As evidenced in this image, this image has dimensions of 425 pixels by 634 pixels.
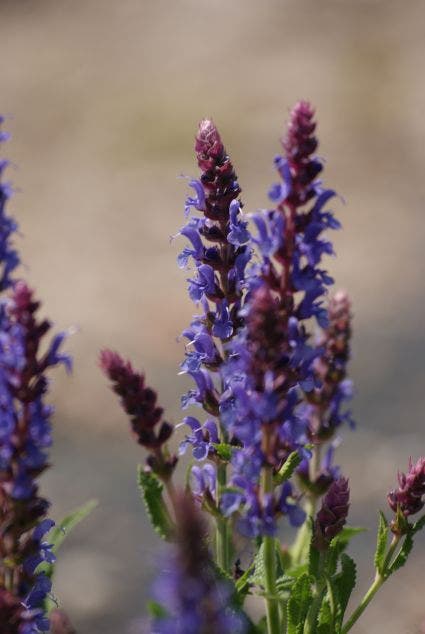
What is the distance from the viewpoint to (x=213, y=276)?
296 cm

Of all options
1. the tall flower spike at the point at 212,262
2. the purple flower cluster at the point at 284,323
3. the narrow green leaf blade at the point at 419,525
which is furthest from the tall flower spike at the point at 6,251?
the narrow green leaf blade at the point at 419,525

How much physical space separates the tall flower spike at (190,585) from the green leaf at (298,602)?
2.94 feet

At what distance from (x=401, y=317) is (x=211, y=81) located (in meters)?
5.65

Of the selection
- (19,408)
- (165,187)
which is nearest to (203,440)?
(19,408)

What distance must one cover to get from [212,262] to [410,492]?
2.36ft

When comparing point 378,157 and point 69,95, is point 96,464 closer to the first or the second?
point 378,157

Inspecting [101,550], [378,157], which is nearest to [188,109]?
[378,157]

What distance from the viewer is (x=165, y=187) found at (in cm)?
1198

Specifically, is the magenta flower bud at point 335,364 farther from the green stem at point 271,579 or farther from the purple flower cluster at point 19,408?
the purple flower cluster at point 19,408

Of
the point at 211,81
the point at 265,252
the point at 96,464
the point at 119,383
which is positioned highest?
the point at 211,81

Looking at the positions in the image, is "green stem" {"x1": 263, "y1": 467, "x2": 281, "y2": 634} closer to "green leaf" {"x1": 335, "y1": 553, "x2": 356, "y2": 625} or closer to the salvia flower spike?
the salvia flower spike

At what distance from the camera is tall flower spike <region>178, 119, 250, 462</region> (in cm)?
290

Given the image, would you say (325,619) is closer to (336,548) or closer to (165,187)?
(336,548)

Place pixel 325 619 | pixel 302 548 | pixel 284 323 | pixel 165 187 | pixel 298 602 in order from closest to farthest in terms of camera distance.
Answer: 1. pixel 284 323
2. pixel 298 602
3. pixel 325 619
4. pixel 302 548
5. pixel 165 187
